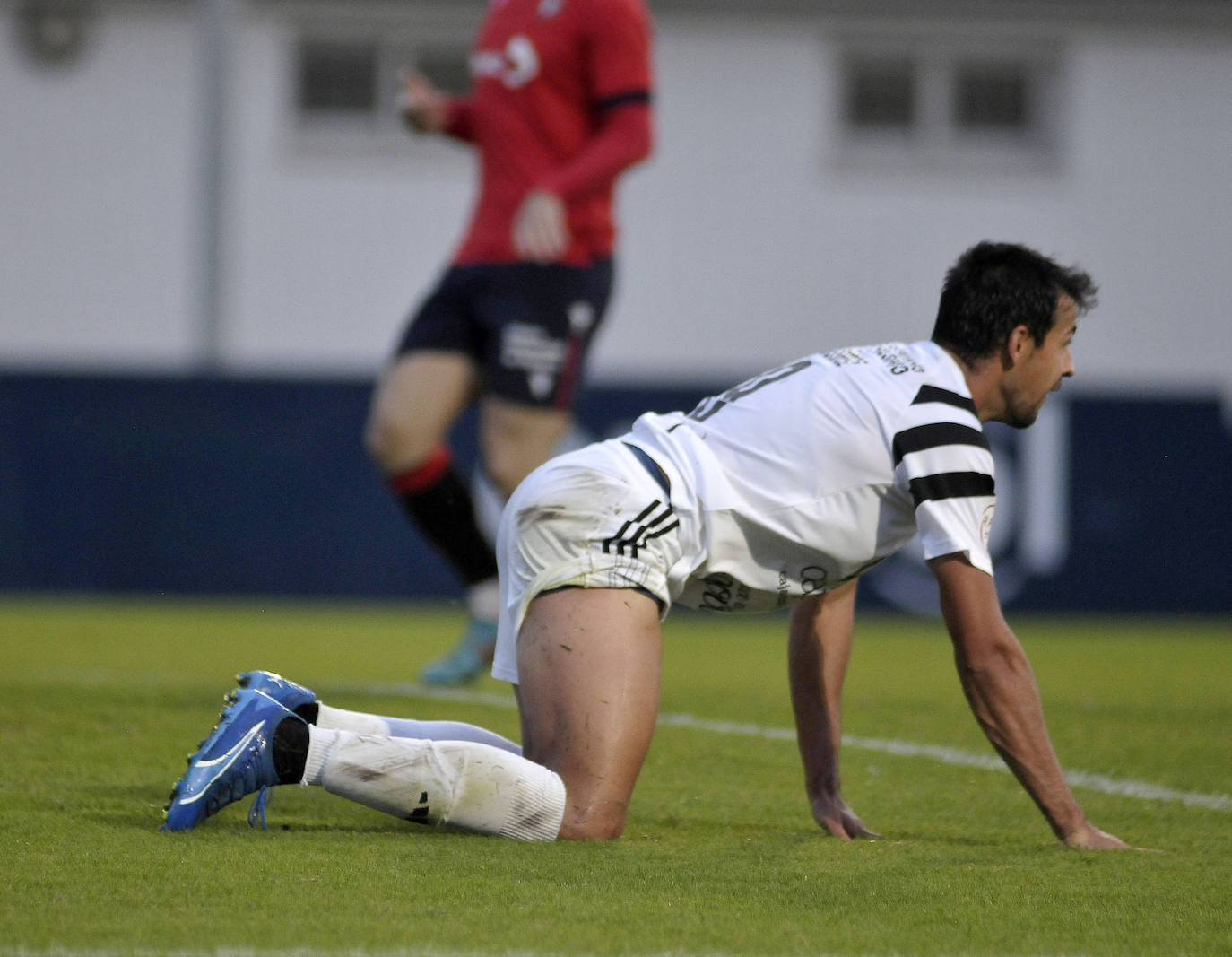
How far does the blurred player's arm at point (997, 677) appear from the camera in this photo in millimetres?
3166

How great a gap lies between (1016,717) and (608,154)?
2.91 metres

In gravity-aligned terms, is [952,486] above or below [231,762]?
above

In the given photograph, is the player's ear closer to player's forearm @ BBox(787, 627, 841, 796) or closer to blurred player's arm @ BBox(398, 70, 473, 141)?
player's forearm @ BBox(787, 627, 841, 796)

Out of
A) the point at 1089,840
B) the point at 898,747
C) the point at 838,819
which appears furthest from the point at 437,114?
the point at 1089,840

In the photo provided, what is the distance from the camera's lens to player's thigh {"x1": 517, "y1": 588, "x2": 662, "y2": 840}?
3.22m

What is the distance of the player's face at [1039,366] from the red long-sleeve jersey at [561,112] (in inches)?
93.1

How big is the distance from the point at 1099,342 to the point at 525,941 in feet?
48.4

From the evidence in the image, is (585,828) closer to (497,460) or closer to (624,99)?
(497,460)

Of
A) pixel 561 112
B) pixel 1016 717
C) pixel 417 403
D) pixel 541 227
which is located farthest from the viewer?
pixel 561 112

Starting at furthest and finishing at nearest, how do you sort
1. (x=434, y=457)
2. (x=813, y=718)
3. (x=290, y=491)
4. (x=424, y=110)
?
(x=290, y=491), (x=424, y=110), (x=434, y=457), (x=813, y=718)

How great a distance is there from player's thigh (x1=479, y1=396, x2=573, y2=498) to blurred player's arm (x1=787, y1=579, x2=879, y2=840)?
6.12 ft

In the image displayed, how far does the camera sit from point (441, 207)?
1573 centimetres

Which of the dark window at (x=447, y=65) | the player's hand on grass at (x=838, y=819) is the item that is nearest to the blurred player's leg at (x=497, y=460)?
the player's hand on grass at (x=838, y=819)

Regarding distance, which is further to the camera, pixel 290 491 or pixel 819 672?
pixel 290 491
